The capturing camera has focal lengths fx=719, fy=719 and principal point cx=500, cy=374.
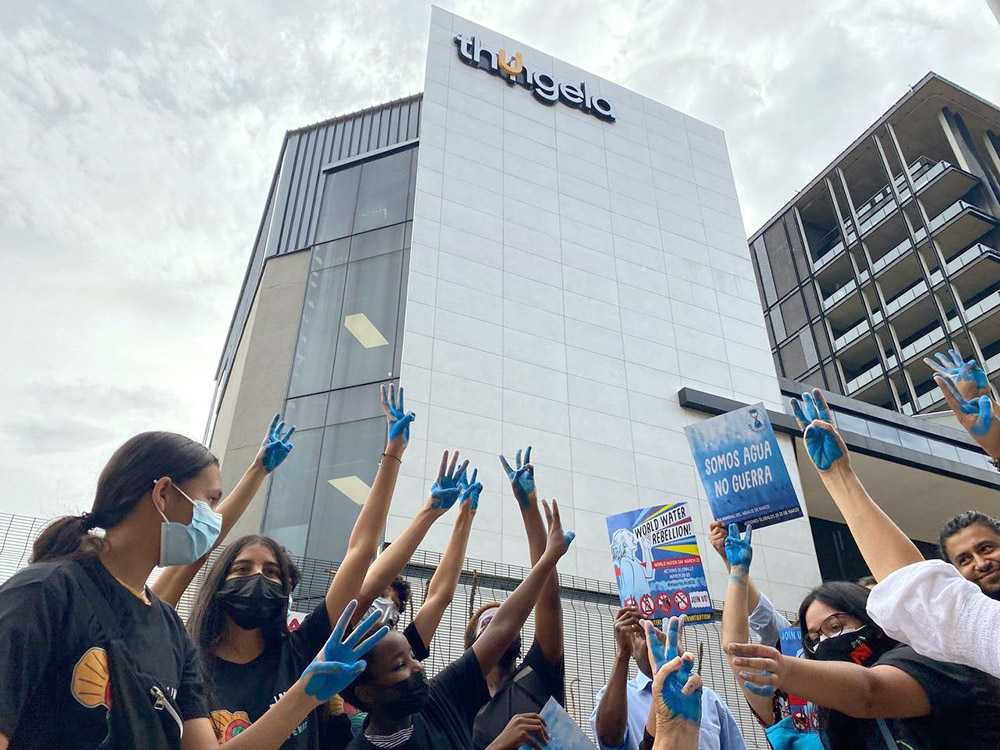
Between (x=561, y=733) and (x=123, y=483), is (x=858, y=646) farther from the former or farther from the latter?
(x=123, y=483)

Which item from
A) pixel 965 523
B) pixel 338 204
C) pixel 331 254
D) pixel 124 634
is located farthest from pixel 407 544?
pixel 338 204

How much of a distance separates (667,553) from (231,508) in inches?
127

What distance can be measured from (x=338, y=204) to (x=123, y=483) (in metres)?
12.1

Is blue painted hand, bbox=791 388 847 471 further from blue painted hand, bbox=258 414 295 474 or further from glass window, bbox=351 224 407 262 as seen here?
glass window, bbox=351 224 407 262

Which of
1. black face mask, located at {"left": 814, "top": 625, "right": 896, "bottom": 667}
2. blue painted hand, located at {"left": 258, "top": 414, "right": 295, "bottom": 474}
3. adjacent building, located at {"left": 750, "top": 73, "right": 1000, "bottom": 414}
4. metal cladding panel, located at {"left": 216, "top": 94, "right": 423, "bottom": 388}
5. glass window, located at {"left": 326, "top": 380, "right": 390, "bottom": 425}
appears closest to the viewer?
black face mask, located at {"left": 814, "top": 625, "right": 896, "bottom": 667}

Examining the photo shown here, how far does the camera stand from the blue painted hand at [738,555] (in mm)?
2672

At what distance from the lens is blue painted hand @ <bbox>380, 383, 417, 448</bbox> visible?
2.88 meters

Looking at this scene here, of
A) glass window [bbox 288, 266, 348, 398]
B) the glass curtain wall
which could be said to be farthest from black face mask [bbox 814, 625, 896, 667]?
glass window [bbox 288, 266, 348, 398]

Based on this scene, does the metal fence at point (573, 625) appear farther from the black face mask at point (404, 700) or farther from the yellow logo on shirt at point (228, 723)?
the yellow logo on shirt at point (228, 723)

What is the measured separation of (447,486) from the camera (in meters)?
3.08

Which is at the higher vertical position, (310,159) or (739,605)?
(310,159)

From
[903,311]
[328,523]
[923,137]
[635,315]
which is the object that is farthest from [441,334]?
[923,137]

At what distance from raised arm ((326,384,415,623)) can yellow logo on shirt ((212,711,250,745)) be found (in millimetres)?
362

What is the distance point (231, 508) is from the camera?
245cm
